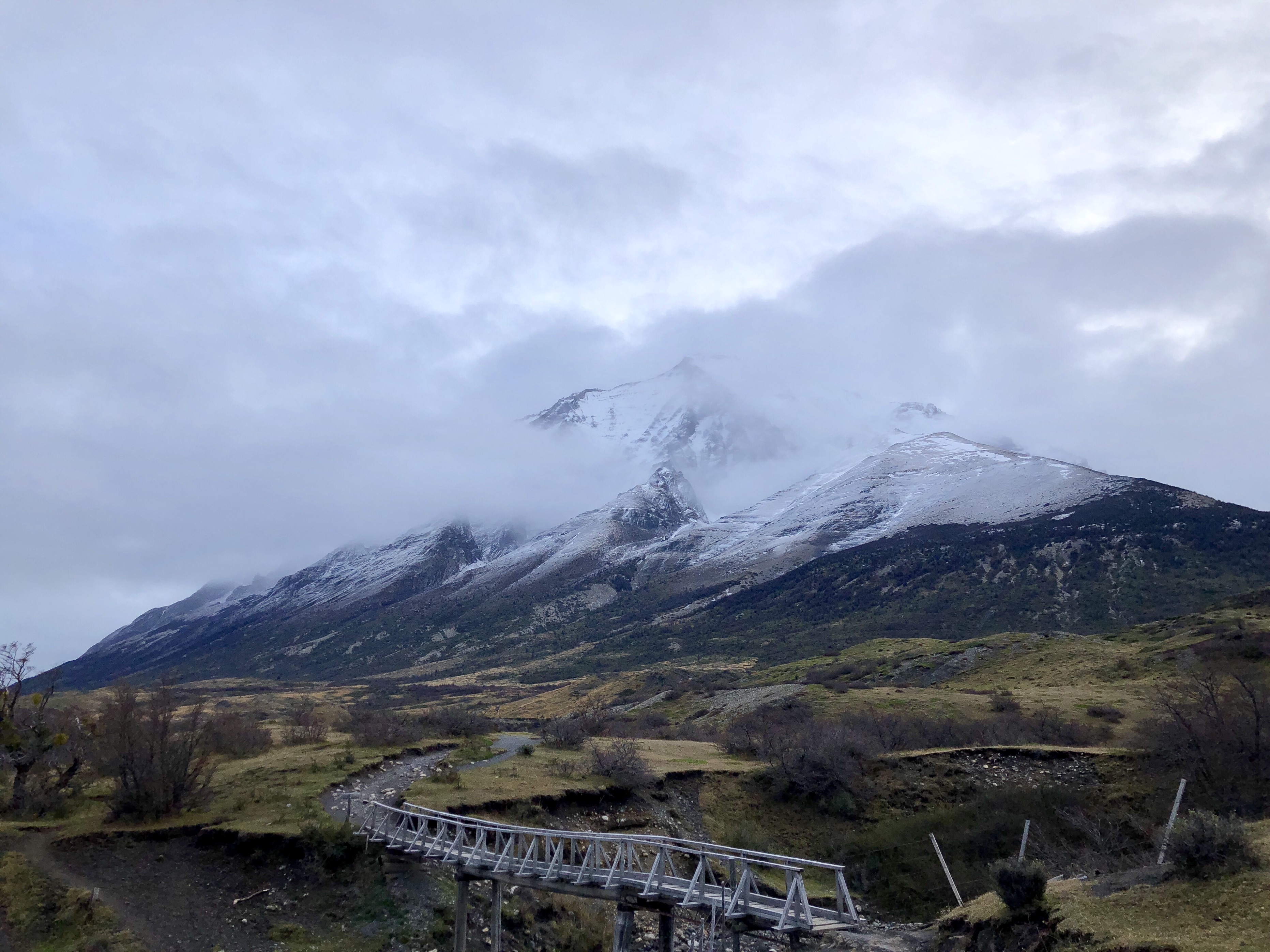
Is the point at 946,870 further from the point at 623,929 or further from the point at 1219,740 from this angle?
the point at 1219,740

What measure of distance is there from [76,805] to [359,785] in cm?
1102

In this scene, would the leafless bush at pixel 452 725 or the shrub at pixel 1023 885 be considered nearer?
the shrub at pixel 1023 885

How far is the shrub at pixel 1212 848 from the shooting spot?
50.6ft

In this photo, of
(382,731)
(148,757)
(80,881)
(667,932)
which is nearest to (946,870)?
(667,932)

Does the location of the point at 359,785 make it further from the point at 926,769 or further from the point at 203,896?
the point at 926,769

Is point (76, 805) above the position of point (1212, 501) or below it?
below

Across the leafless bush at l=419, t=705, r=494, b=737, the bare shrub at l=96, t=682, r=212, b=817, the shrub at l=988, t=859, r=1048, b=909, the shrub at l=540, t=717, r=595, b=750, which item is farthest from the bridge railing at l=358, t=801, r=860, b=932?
the leafless bush at l=419, t=705, r=494, b=737

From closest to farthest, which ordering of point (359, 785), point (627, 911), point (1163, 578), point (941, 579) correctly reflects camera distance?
1. point (627, 911)
2. point (359, 785)
3. point (1163, 578)
4. point (941, 579)

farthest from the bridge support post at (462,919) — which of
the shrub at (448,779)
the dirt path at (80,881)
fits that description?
the shrub at (448,779)

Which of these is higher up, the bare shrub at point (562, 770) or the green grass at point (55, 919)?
the green grass at point (55, 919)

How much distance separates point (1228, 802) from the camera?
27.3m

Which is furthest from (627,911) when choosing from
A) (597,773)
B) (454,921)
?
(597,773)

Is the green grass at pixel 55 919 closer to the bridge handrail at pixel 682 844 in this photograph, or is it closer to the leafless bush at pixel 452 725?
the bridge handrail at pixel 682 844

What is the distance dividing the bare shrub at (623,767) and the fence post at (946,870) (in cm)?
1317
